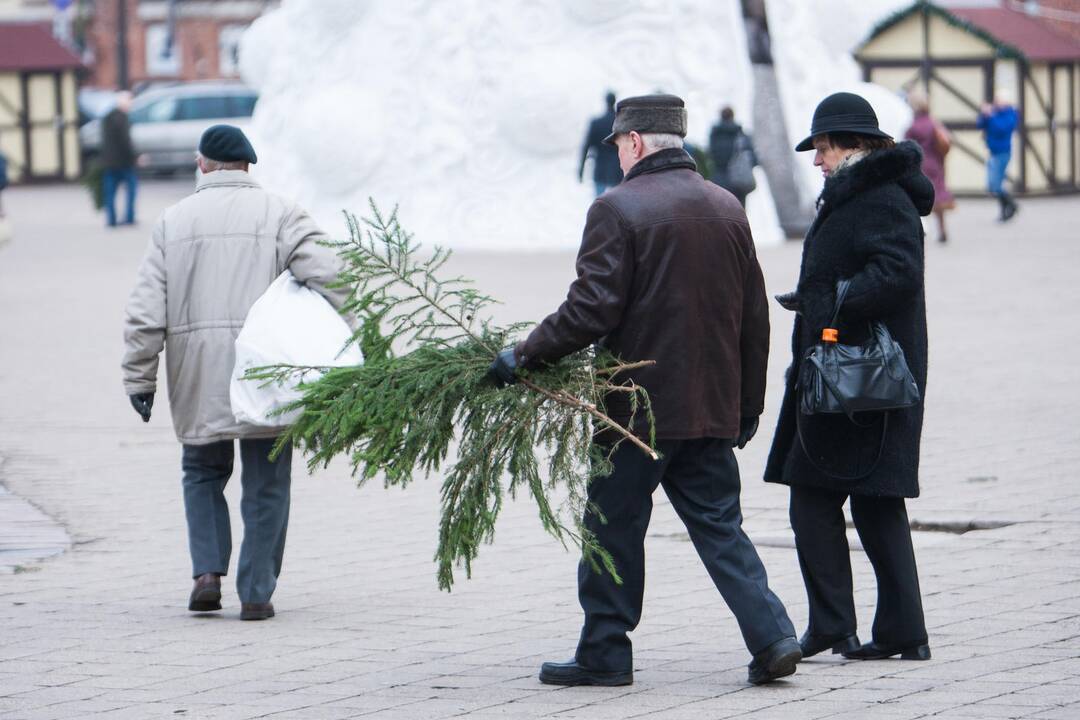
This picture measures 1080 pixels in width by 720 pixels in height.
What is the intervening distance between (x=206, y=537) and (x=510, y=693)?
1666mm

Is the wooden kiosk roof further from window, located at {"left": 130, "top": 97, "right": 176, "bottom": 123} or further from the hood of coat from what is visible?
the hood of coat

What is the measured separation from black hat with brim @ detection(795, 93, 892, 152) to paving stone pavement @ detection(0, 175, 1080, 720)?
159 cm

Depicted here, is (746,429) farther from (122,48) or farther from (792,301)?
(122,48)

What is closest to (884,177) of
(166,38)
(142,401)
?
(142,401)

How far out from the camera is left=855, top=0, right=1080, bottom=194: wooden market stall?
29375mm

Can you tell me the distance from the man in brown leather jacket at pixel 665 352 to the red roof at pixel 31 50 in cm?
3545

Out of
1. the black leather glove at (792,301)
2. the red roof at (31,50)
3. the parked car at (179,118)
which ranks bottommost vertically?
the parked car at (179,118)

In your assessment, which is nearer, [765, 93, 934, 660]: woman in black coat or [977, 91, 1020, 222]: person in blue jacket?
[765, 93, 934, 660]: woman in black coat

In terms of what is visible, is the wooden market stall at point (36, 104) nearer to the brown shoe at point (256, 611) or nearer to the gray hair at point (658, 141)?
the brown shoe at point (256, 611)

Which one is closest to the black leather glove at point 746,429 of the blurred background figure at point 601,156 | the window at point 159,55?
the blurred background figure at point 601,156

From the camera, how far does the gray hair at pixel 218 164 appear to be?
686 centimetres

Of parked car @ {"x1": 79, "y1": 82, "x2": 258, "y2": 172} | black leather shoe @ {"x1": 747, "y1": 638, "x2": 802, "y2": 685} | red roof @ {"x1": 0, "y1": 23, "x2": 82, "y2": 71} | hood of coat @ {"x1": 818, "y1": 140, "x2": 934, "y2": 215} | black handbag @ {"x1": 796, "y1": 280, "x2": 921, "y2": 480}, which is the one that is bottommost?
parked car @ {"x1": 79, "y1": 82, "x2": 258, "y2": 172}

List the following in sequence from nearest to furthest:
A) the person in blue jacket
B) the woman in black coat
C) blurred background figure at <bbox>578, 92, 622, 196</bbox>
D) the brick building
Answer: the woman in black coat
blurred background figure at <bbox>578, 92, 622, 196</bbox>
the person in blue jacket
the brick building

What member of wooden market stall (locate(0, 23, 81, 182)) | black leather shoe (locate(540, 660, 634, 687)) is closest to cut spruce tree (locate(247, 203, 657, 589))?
black leather shoe (locate(540, 660, 634, 687))
